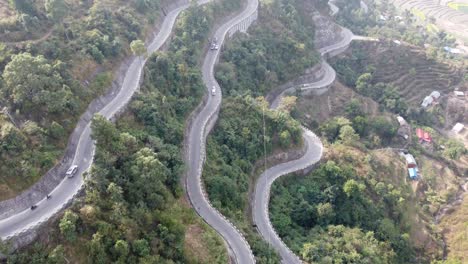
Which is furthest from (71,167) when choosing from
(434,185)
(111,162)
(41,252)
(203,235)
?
(434,185)

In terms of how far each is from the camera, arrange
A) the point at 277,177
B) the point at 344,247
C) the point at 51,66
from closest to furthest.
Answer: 1. the point at 51,66
2. the point at 344,247
3. the point at 277,177

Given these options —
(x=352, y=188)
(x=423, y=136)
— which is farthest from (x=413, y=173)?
(x=352, y=188)

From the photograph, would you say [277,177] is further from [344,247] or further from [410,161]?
[410,161]

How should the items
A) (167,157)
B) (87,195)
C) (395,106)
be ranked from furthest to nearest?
(395,106) → (167,157) → (87,195)

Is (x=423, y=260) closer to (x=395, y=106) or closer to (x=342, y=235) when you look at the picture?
(x=342, y=235)

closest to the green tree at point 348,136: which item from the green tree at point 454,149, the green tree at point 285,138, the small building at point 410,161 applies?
the small building at point 410,161
